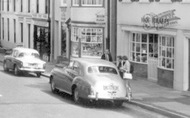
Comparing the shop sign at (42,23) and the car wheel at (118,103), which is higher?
the shop sign at (42,23)

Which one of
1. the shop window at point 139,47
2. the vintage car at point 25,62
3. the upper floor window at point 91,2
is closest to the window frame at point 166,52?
the shop window at point 139,47

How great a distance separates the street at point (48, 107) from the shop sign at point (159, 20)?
5851mm

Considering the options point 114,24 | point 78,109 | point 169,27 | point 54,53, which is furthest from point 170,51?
point 54,53

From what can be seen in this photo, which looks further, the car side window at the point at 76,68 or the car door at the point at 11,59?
the car door at the point at 11,59

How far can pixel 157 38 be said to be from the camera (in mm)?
26766

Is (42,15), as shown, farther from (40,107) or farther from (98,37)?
(40,107)

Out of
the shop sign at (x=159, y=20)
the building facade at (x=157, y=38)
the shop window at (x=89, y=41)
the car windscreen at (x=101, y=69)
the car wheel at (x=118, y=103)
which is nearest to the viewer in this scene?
the car wheel at (x=118, y=103)

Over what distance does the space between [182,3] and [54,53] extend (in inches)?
703

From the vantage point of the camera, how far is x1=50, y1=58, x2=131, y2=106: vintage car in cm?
1881

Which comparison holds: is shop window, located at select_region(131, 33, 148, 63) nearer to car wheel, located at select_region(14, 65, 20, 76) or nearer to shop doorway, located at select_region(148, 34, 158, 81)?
shop doorway, located at select_region(148, 34, 158, 81)

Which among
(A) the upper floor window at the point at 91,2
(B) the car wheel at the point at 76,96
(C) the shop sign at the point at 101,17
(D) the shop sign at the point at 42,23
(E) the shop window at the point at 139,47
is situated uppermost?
(A) the upper floor window at the point at 91,2

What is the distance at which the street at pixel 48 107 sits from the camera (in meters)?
17.2

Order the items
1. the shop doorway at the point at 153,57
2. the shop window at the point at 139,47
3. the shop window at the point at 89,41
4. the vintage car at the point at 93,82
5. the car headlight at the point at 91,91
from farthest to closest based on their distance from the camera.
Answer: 1. the shop window at the point at 89,41
2. the shop window at the point at 139,47
3. the shop doorway at the point at 153,57
4. the vintage car at the point at 93,82
5. the car headlight at the point at 91,91

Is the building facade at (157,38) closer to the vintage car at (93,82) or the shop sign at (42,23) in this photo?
the vintage car at (93,82)
